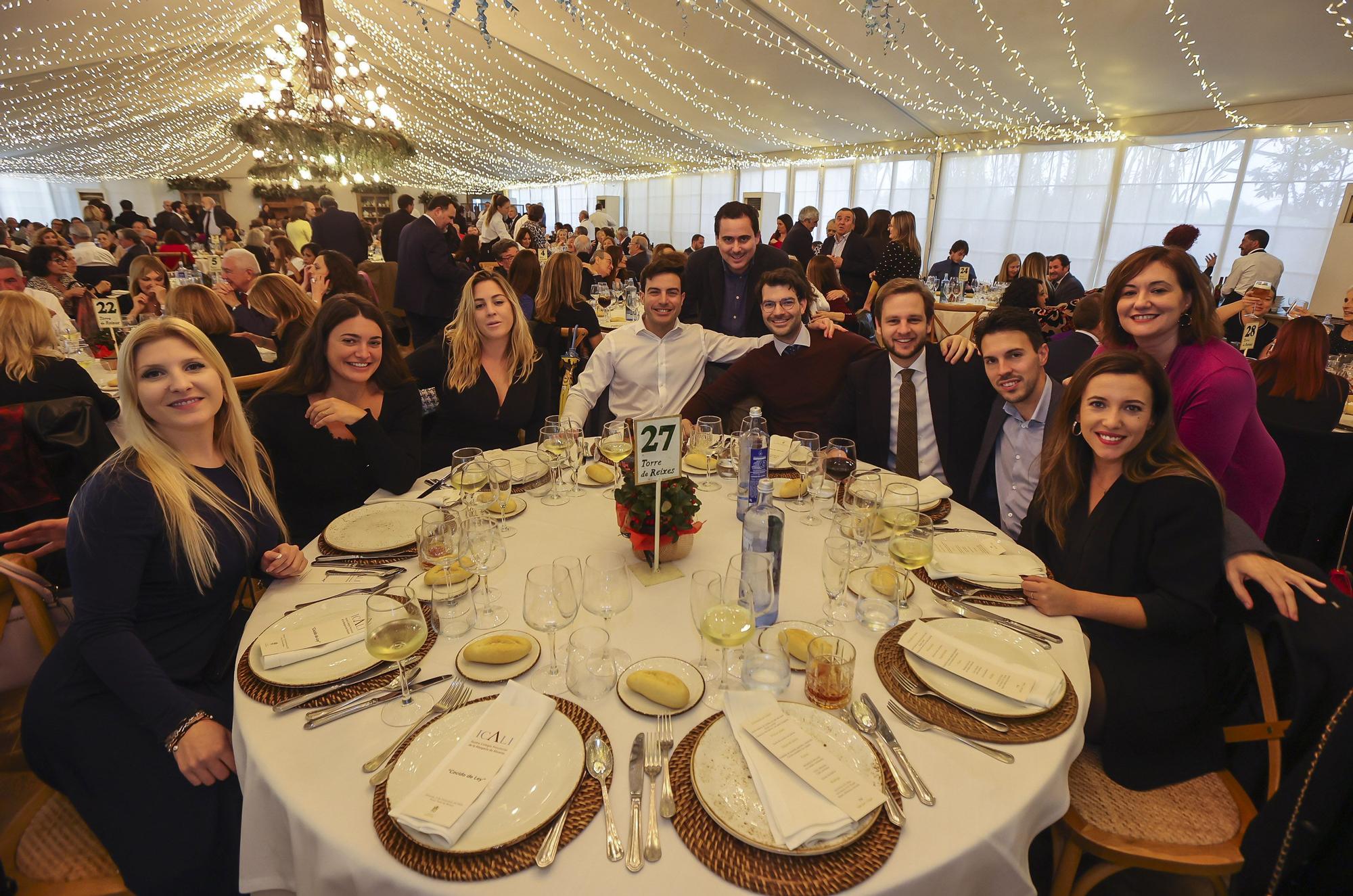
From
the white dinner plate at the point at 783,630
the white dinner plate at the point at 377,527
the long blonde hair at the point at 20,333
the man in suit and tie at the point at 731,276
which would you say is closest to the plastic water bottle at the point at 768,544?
the white dinner plate at the point at 783,630

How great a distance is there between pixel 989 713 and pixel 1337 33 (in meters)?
7.48

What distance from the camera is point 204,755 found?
1281 millimetres

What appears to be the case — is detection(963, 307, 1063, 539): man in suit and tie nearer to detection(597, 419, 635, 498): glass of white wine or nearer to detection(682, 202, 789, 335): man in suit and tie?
detection(597, 419, 635, 498): glass of white wine

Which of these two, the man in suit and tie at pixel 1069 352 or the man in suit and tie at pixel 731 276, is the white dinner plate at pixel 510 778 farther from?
the man in suit and tie at pixel 731 276

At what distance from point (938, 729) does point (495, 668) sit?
0.83 meters

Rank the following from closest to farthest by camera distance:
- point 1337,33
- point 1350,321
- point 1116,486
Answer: point 1116,486 < point 1350,321 < point 1337,33

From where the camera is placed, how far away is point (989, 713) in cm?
115

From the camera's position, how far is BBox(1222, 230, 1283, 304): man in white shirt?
6.95m

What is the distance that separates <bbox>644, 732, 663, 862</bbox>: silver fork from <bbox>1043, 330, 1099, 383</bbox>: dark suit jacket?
2846 mm

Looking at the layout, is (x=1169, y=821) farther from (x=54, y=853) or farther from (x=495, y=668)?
(x=54, y=853)

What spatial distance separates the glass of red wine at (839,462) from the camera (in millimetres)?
1928

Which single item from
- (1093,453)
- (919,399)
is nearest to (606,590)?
(1093,453)

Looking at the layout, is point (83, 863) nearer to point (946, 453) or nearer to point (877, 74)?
point (946, 453)

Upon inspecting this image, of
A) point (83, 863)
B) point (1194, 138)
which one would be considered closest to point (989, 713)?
point (83, 863)
